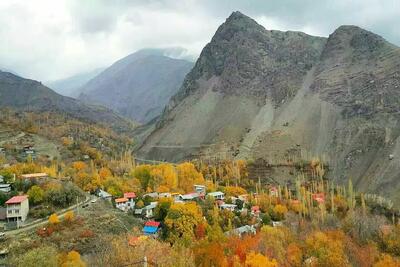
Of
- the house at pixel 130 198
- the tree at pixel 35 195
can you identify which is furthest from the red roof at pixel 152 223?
the tree at pixel 35 195

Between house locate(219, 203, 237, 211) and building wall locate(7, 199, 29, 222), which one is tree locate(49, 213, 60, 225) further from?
house locate(219, 203, 237, 211)

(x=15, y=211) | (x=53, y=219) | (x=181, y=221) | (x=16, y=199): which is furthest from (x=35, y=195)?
(x=181, y=221)

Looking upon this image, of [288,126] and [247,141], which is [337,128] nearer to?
[288,126]

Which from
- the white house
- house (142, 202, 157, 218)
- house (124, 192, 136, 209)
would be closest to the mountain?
house (142, 202, 157, 218)

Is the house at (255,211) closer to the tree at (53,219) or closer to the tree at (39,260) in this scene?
the tree at (53,219)

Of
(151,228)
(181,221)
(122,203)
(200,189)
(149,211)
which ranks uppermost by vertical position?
(122,203)

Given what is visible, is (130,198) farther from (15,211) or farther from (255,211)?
(15,211)

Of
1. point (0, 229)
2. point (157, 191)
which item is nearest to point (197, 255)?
point (0, 229)

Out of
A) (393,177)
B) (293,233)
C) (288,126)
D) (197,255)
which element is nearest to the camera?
(197,255)
